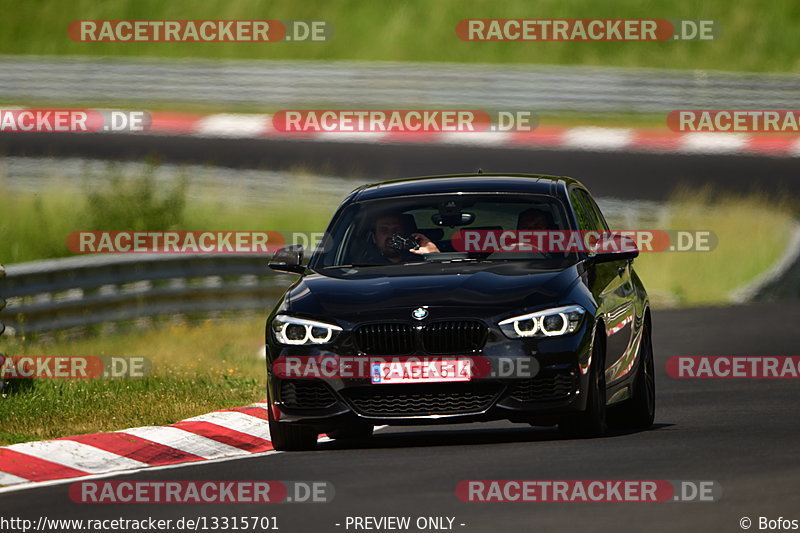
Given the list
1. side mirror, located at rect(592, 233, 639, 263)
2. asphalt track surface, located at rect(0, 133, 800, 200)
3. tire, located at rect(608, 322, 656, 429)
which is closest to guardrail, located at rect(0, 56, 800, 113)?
asphalt track surface, located at rect(0, 133, 800, 200)

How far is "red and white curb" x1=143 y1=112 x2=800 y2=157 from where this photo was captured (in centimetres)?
3206

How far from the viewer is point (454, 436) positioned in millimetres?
11492

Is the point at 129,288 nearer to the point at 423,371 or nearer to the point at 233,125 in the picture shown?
the point at 423,371

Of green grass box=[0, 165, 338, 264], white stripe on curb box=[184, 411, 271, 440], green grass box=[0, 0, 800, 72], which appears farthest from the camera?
green grass box=[0, 0, 800, 72]

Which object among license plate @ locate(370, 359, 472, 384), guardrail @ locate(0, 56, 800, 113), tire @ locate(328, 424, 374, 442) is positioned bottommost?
tire @ locate(328, 424, 374, 442)

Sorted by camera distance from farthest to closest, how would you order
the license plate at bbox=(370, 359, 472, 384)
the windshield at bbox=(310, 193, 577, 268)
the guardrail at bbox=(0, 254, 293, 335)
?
the guardrail at bbox=(0, 254, 293, 335) → the windshield at bbox=(310, 193, 577, 268) → the license plate at bbox=(370, 359, 472, 384)

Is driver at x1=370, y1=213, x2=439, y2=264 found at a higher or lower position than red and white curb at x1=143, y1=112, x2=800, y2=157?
lower

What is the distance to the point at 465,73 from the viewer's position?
112 feet

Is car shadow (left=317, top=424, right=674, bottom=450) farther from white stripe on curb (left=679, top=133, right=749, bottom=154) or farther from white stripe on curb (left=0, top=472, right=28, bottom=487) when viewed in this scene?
white stripe on curb (left=679, top=133, right=749, bottom=154)

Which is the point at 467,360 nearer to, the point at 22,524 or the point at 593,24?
the point at 22,524

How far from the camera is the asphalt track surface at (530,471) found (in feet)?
26.2

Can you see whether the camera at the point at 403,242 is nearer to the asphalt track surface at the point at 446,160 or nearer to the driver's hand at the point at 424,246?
the driver's hand at the point at 424,246

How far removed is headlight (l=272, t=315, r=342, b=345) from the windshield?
3.12ft

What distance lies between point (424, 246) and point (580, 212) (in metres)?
1.09
